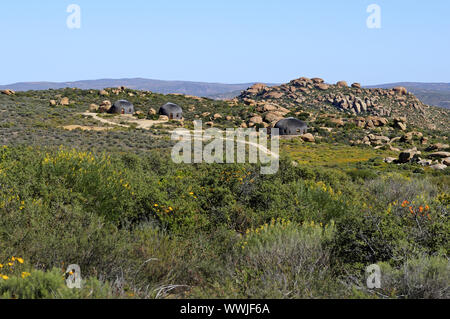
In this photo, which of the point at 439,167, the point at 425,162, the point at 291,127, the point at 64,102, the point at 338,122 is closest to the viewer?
the point at 439,167

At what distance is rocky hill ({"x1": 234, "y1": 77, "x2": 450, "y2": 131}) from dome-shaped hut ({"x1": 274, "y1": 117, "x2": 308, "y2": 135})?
43146 millimetres

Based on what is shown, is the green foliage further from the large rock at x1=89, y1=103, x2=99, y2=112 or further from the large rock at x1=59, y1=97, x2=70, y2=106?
the large rock at x1=59, y1=97, x2=70, y2=106

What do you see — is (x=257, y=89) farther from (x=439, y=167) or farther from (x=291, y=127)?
(x=439, y=167)

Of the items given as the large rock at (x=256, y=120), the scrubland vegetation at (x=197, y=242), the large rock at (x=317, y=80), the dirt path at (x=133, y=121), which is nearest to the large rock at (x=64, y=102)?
the dirt path at (x=133, y=121)

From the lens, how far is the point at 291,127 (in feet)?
192

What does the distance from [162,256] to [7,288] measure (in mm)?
2081

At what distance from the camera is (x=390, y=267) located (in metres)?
4.78

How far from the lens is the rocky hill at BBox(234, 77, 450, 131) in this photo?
107 m

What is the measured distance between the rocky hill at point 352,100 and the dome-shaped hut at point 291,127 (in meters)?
43.1

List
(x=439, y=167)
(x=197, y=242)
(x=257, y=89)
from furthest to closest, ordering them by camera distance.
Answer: (x=257, y=89), (x=439, y=167), (x=197, y=242)

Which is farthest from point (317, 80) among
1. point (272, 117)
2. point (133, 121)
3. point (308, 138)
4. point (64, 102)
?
point (64, 102)

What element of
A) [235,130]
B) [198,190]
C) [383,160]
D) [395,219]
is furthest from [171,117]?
[395,219]

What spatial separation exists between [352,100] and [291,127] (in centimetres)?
6350

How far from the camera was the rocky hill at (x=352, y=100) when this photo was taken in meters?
107
